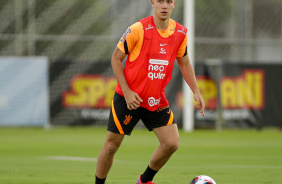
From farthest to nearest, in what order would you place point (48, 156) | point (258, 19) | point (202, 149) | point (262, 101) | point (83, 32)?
point (258, 19)
point (83, 32)
point (262, 101)
point (202, 149)
point (48, 156)

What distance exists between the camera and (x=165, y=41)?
7234 mm

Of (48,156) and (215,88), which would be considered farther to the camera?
(215,88)

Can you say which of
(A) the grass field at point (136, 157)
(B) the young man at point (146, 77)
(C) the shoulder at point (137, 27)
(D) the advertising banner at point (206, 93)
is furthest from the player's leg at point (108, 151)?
(D) the advertising banner at point (206, 93)

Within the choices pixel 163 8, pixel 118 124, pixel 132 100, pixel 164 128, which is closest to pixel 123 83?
pixel 132 100

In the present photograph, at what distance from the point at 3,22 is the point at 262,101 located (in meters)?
10.2

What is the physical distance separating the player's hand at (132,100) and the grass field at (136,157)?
1.95 meters

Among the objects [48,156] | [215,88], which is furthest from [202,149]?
[215,88]

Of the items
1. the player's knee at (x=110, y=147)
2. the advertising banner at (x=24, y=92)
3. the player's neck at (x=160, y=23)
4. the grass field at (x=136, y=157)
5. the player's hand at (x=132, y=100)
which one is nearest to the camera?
the player's hand at (x=132, y=100)

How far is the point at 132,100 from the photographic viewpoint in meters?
7.05

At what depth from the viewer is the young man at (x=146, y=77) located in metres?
7.08

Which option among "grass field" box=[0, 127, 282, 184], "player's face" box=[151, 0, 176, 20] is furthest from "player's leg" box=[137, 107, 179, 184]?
"grass field" box=[0, 127, 282, 184]

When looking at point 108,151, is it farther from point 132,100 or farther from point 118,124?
point 132,100

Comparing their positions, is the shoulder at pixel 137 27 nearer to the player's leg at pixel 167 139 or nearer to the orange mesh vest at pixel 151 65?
the orange mesh vest at pixel 151 65

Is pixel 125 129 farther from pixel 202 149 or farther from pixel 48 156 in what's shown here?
pixel 202 149
